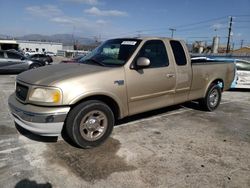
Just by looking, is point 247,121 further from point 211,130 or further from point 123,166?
point 123,166

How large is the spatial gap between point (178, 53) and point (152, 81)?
1181mm

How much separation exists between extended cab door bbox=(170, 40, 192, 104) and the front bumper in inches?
105

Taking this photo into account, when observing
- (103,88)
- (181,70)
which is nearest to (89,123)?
(103,88)

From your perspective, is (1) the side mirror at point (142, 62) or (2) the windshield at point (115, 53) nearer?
(1) the side mirror at point (142, 62)

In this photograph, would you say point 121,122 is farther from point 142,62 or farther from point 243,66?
point 243,66

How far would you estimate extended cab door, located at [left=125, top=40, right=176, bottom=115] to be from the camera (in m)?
4.34

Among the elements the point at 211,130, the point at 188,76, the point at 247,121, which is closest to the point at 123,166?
the point at 211,130

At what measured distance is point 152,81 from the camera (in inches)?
181

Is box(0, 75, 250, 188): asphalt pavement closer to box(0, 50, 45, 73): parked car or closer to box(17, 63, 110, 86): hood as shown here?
box(17, 63, 110, 86): hood

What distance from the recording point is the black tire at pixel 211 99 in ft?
20.8

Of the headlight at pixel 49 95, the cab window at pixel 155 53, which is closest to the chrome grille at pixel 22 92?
the headlight at pixel 49 95

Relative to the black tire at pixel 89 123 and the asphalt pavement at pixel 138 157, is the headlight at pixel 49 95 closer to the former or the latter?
the black tire at pixel 89 123

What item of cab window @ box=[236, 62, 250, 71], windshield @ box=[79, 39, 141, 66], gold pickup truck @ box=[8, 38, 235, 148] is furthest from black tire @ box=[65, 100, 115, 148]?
cab window @ box=[236, 62, 250, 71]

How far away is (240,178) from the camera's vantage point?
3.23 m
